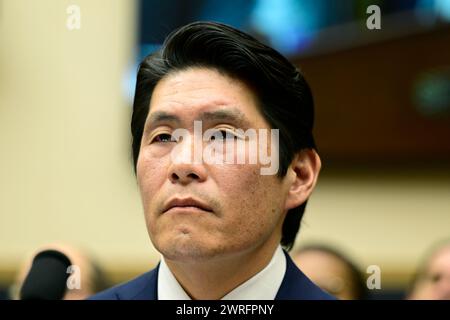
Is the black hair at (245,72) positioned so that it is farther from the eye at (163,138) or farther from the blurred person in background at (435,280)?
the blurred person in background at (435,280)

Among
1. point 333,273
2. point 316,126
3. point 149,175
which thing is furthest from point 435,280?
point 316,126

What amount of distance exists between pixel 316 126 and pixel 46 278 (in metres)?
1.64

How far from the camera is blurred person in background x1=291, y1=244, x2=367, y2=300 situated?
1.95 meters

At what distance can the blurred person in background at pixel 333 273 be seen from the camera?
195 centimetres

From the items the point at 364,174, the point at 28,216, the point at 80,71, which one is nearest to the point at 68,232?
the point at 28,216

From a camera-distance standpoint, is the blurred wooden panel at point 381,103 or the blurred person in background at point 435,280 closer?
the blurred person in background at point 435,280

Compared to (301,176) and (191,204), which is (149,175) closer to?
(191,204)

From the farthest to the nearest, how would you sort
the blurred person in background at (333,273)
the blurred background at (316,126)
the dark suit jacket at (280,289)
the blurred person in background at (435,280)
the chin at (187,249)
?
1. the blurred background at (316,126)
2. the blurred person in background at (333,273)
3. the blurred person in background at (435,280)
4. the dark suit jacket at (280,289)
5. the chin at (187,249)

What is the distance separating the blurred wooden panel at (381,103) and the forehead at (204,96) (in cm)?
158

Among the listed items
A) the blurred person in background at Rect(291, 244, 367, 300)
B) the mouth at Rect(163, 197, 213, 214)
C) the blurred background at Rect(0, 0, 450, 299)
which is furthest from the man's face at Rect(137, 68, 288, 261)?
the blurred background at Rect(0, 0, 450, 299)

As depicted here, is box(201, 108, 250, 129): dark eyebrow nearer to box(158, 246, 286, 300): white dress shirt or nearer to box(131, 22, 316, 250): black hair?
box(131, 22, 316, 250): black hair

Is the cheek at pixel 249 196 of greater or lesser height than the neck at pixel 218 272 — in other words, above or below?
above

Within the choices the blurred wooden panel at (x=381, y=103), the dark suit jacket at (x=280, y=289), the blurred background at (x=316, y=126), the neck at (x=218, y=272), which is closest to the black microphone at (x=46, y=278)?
the dark suit jacket at (x=280, y=289)
